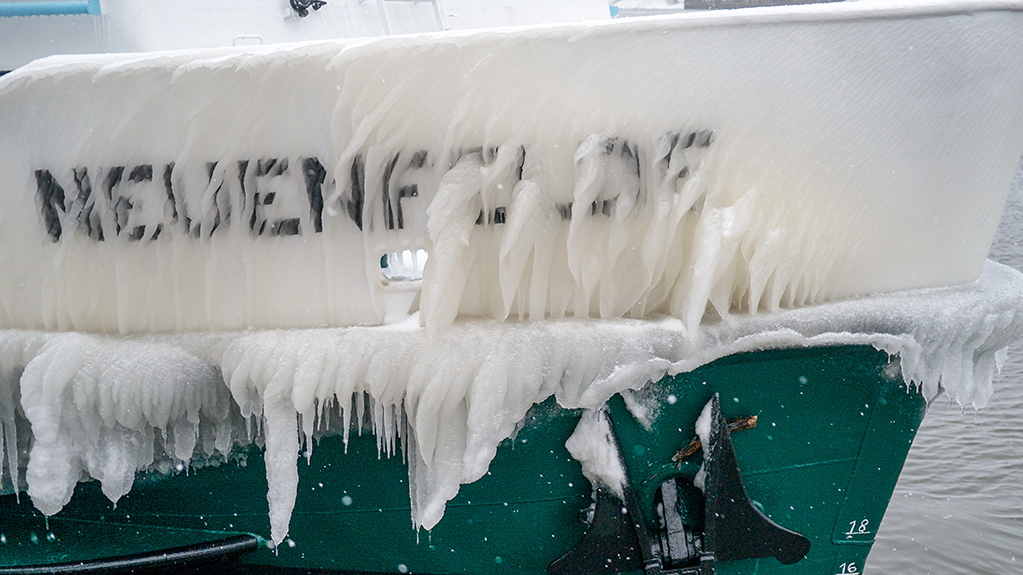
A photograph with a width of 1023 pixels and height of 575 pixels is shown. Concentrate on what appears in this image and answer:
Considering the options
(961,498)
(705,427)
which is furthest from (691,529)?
(961,498)

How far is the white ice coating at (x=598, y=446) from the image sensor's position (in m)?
2.23

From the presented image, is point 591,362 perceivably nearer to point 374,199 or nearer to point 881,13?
point 374,199

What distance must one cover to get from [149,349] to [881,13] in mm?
2158

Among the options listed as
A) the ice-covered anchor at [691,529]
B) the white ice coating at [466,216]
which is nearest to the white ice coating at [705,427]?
the ice-covered anchor at [691,529]

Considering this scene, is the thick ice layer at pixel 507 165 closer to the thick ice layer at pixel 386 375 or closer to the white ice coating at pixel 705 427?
the thick ice layer at pixel 386 375

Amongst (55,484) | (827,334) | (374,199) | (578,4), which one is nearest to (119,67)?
(374,199)

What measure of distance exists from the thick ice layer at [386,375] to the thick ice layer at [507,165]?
9cm

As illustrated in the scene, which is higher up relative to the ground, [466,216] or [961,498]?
[466,216]

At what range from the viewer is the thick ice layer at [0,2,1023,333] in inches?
77.9

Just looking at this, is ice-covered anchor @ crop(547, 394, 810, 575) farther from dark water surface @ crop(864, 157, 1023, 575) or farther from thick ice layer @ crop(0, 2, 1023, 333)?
dark water surface @ crop(864, 157, 1023, 575)

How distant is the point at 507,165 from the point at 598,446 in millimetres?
855

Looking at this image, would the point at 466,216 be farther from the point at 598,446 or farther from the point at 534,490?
the point at 534,490

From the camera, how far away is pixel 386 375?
2.07m

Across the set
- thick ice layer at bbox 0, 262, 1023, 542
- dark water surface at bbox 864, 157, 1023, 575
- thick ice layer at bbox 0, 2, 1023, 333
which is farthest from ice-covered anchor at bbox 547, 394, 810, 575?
dark water surface at bbox 864, 157, 1023, 575
